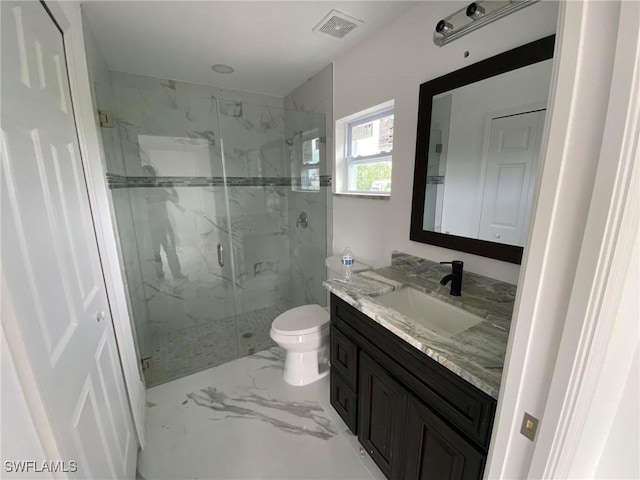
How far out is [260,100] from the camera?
9.25 feet

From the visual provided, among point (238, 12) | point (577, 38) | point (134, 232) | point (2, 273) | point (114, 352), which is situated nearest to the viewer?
point (577, 38)

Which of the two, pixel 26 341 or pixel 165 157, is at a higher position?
pixel 165 157

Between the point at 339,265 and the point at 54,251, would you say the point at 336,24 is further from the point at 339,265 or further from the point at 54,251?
the point at 54,251

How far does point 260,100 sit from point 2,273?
2.75 meters

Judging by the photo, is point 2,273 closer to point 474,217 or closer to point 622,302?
point 622,302

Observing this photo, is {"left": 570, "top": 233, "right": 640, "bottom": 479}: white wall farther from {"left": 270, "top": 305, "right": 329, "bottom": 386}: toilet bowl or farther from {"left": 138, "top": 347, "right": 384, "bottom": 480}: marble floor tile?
{"left": 270, "top": 305, "right": 329, "bottom": 386}: toilet bowl

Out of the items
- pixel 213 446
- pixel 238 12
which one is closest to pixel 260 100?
pixel 238 12

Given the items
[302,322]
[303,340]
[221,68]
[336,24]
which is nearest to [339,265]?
[302,322]

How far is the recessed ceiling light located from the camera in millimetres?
2133

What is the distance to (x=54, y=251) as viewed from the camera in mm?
816

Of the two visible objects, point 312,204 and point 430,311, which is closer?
point 430,311

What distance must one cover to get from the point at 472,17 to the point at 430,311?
1.33 meters

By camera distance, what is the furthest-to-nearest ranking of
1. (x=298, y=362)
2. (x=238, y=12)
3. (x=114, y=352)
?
(x=298, y=362) < (x=238, y=12) < (x=114, y=352)

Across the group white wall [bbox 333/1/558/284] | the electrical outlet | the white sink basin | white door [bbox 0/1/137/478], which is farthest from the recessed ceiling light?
the electrical outlet
